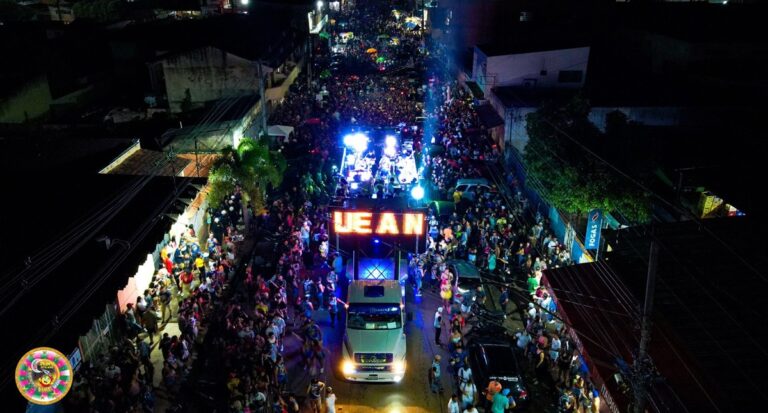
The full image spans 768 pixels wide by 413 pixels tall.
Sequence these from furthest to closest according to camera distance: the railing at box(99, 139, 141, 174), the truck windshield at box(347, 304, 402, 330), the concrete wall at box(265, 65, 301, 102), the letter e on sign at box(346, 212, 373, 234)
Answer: the concrete wall at box(265, 65, 301, 102), the railing at box(99, 139, 141, 174), the letter e on sign at box(346, 212, 373, 234), the truck windshield at box(347, 304, 402, 330)

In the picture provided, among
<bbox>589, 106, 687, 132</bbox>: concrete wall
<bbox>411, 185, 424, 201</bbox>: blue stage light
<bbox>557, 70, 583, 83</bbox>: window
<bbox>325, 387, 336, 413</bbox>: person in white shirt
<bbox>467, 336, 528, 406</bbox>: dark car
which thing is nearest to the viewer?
<bbox>325, 387, 336, 413</bbox>: person in white shirt

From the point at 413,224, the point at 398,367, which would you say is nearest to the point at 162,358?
the point at 398,367

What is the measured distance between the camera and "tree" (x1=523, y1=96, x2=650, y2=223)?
16938mm

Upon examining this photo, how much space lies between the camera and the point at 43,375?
952 cm

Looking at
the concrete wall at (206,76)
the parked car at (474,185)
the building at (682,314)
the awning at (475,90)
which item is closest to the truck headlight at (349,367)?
the building at (682,314)

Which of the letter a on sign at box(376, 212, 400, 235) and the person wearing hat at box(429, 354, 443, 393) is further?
the letter a on sign at box(376, 212, 400, 235)

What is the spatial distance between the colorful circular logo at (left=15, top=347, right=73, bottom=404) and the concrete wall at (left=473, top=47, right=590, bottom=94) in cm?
2846

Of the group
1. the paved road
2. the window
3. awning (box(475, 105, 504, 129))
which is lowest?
the paved road

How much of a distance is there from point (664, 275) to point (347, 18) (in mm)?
87130

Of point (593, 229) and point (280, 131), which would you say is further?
point (280, 131)

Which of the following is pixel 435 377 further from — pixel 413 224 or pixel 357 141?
pixel 357 141

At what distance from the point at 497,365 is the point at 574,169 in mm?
7567

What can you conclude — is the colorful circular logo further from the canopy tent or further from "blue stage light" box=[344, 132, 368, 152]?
Result: the canopy tent

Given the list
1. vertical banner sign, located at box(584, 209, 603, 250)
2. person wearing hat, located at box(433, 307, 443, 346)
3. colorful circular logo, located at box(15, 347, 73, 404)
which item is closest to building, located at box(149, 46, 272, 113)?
vertical banner sign, located at box(584, 209, 603, 250)
